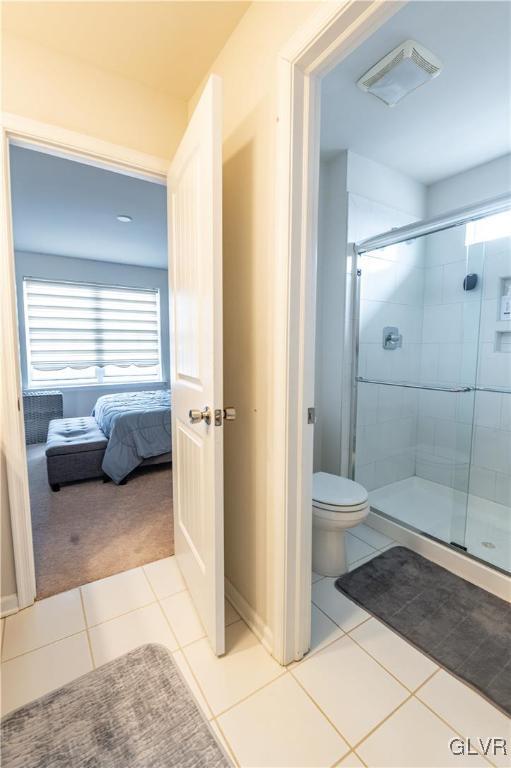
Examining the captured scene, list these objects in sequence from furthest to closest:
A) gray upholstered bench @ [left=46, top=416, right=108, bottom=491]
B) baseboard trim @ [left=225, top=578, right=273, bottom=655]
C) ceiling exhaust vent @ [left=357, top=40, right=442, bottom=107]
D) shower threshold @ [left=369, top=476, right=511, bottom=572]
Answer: gray upholstered bench @ [left=46, top=416, right=108, bottom=491] < shower threshold @ [left=369, top=476, right=511, bottom=572] < ceiling exhaust vent @ [left=357, top=40, right=442, bottom=107] < baseboard trim @ [left=225, top=578, right=273, bottom=655]

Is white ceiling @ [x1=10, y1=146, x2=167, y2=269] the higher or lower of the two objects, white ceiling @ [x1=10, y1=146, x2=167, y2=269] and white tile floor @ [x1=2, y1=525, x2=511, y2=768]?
the higher

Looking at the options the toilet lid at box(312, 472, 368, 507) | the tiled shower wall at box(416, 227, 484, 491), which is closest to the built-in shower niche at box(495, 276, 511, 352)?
the tiled shower wall at box(416, 227, 484, 491)

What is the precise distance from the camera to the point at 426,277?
266 centimetres

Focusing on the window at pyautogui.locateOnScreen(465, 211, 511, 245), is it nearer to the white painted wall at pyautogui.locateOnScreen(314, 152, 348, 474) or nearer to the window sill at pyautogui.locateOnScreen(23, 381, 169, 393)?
the white painted wall at pyautogui.locateOnScreen(314, 152, 348, 474)

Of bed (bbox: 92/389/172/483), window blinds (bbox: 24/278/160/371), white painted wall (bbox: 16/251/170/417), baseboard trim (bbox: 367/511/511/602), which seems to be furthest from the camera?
window blinds (bbox: 24/278/160/371)

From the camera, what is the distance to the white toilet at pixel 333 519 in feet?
5.58

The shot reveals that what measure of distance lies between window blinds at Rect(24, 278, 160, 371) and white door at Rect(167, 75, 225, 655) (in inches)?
148

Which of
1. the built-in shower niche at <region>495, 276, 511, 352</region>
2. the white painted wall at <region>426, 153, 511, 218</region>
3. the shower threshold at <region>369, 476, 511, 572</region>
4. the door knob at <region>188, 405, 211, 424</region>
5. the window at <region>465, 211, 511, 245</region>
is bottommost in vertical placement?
the shower threshold at <region>369, 476, 511, 572</region>

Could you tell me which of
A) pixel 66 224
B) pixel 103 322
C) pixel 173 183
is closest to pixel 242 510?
pixel 173 183

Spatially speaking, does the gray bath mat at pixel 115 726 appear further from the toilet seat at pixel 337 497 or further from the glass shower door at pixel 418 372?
the glass shower door at pixel 418 372

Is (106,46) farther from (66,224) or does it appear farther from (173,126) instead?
(66,224)

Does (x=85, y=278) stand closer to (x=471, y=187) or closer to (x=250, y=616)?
(x=471, y=187)

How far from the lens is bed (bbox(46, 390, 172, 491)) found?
113 inches

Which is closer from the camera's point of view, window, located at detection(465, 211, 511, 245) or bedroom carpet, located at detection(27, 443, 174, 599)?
bedroom carpet, located at detection(27, 443, 174, 599)
